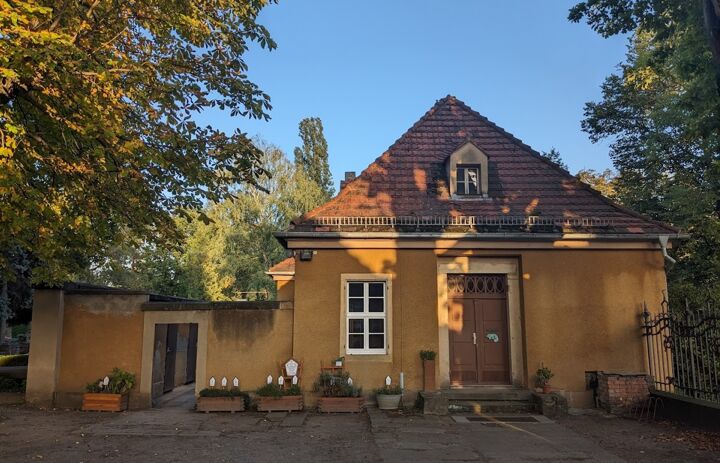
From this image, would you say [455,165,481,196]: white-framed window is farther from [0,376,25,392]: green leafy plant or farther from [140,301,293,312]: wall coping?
[0,376,25,392]: green leafy plant

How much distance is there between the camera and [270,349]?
11.8 metres

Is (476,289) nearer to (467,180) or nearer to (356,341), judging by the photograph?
(467,180)

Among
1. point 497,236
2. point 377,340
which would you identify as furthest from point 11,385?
point 497,236

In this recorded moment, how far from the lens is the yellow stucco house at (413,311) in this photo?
1171 cm

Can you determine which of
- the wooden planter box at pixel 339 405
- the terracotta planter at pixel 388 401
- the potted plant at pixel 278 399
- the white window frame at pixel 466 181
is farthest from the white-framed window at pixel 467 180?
the potted plant at pixel 278 399

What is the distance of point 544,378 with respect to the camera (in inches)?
445

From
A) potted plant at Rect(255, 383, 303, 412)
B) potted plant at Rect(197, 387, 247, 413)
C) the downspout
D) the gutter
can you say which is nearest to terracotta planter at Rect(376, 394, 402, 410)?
potted plant at Rect(255, 383, 303, 412)

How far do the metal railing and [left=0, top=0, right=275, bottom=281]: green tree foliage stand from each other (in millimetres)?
3497

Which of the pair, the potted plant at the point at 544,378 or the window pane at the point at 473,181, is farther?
the window pane at the point at 473,181

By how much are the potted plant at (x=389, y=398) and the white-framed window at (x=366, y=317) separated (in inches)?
35.9

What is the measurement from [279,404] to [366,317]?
272 centimetres

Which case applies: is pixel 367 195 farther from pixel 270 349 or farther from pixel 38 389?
pixel 38 389

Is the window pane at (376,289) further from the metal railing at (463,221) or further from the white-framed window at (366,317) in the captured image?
the metal railing at (463,221)

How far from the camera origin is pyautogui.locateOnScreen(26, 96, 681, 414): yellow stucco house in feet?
38.4
